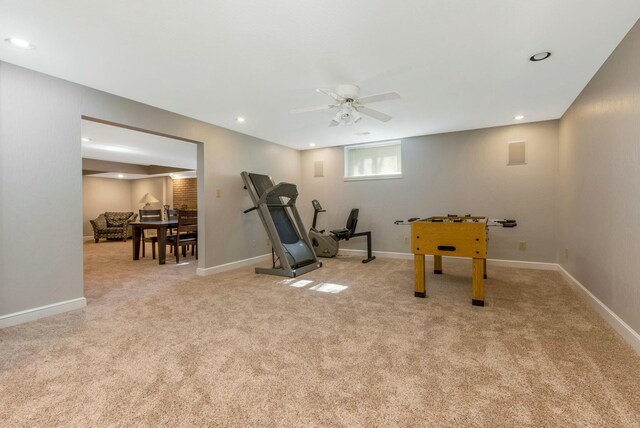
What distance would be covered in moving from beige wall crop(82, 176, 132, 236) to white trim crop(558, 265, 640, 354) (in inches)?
447

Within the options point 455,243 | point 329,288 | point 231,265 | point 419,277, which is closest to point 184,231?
point 231,265

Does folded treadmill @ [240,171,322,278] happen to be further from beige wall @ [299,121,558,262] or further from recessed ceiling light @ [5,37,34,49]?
recessed ceiling light @ [5,37,34,49]

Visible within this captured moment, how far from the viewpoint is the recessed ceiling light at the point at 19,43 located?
6.87 ft

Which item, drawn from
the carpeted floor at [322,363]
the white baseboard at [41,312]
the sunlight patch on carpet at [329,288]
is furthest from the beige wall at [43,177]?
the sunlight patch on carpet at [329,288]

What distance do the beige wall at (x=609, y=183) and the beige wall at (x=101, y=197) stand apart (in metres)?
11.3

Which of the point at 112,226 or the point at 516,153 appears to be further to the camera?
the point at 112,226

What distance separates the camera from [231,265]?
180 inches

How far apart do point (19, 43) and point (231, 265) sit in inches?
130

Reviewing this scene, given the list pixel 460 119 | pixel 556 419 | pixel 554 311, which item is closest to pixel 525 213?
pixel 460 119

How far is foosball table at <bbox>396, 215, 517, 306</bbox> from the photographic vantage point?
110 inches

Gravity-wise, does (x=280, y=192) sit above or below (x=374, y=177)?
below

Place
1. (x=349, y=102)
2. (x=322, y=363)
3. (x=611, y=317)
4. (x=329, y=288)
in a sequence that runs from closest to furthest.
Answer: (x=322, y=363), (x=611, y=317), (x=349, y=102), (x=329, y=288)

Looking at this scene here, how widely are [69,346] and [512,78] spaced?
172 inches

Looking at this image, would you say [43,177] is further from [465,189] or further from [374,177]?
[465,189]
